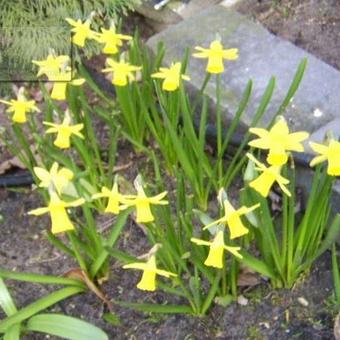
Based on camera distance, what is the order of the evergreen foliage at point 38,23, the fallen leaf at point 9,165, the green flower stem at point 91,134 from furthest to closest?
the evergreen foliage at point 38,23, the fallen leaf at point 9,165, the green flower stem at point 91,134

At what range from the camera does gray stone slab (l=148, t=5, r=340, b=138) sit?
255cm

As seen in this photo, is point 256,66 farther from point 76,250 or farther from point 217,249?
point 217,249

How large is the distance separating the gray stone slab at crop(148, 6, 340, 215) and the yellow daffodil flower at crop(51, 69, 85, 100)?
518 millimetres

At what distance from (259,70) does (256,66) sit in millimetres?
28

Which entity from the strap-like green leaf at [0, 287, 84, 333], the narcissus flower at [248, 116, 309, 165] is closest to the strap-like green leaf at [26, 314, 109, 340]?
the strap-like green leaf at [0, 287, 84, 333]

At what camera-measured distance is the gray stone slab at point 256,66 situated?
8.38 ft

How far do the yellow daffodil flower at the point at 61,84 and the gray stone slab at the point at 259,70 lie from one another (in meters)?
0.52

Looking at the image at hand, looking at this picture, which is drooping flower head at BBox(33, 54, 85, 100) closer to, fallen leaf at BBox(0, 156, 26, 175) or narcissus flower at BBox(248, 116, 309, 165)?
fallen leaf at BBox(0, 156, 26, 175)

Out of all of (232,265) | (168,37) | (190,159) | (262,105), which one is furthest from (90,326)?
(168,37)

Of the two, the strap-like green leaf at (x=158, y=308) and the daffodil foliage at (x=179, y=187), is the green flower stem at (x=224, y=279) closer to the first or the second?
the daffodil foliage at (x=179, y=187)

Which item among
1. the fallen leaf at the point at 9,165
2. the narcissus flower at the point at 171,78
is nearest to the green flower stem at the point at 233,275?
the narcissus flower at the point at 171,78

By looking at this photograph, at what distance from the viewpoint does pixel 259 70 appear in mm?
2771

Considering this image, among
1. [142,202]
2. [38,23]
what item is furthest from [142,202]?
[38,23]

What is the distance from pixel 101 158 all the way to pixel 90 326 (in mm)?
867
